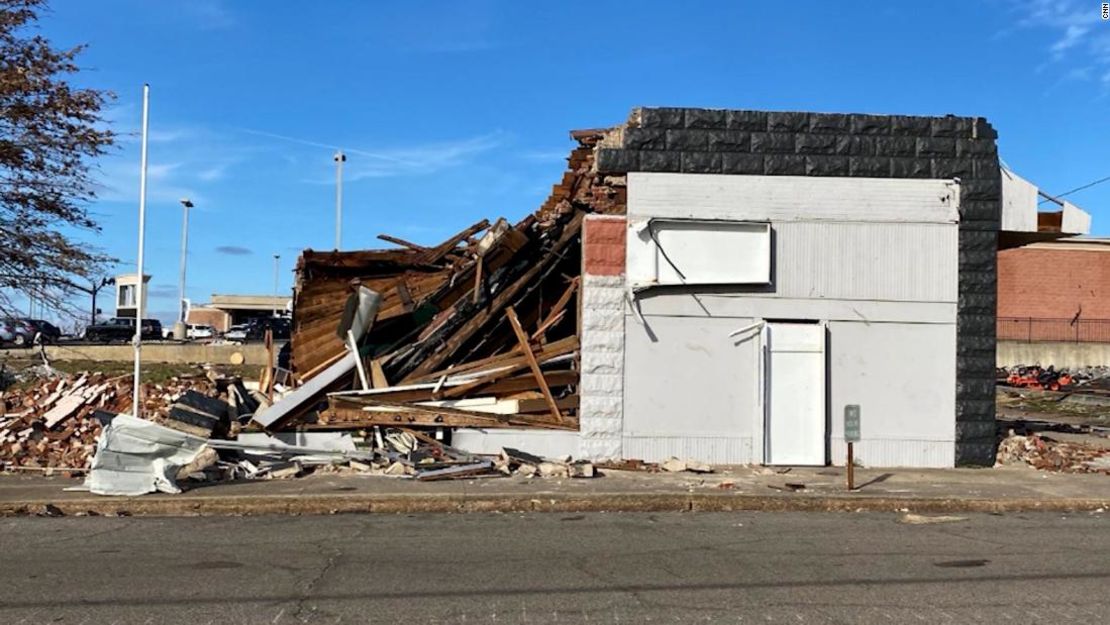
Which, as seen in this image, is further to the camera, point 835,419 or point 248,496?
point 835,419

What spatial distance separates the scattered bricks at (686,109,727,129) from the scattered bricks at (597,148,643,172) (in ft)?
3.29

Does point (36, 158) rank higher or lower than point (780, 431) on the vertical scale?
Result: higher

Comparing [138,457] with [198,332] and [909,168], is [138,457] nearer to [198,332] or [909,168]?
[909,168]

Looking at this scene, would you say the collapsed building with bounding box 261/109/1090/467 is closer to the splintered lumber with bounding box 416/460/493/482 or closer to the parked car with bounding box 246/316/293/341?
the splintered lumber with bounding box 416/460/493/482

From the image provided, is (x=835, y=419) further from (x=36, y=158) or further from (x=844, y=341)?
(x=36, y=158)

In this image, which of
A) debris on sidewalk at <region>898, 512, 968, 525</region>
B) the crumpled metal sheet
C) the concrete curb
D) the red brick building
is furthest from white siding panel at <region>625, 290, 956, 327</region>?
the red brick building

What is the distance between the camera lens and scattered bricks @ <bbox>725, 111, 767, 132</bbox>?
13711 millimetres

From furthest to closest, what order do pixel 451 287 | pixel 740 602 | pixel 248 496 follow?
pixel 451 287 < pixel 248 496 < pixel 740 602

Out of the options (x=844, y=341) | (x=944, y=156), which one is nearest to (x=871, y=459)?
(x=844, y=341)

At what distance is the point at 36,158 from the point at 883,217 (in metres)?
12.8

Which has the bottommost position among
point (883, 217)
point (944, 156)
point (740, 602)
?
point (740, 602)

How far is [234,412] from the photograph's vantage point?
1406cm

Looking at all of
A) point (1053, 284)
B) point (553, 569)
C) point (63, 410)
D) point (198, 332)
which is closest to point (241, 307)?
point (198, 332)

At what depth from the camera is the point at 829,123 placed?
13.8 m
